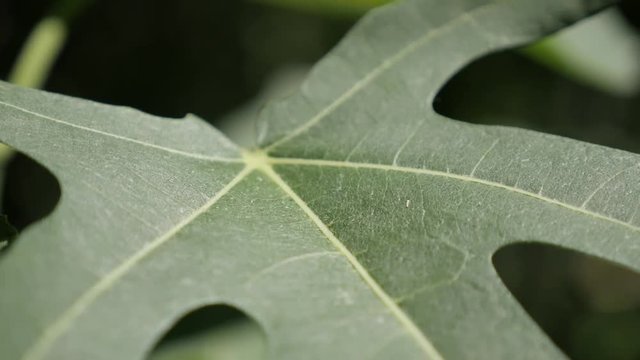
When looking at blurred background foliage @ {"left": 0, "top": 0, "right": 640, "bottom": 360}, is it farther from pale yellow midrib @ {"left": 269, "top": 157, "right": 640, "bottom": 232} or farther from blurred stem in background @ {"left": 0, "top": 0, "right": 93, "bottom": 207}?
pale yellow midrib @ {"left": 269, "top": 157, "right": 640, "bottom": 232}

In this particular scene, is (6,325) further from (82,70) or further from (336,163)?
(82,70)

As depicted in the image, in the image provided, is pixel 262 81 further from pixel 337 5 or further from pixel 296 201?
pixel 296 201

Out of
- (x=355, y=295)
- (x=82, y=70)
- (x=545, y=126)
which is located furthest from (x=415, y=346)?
(x=545, y=126)

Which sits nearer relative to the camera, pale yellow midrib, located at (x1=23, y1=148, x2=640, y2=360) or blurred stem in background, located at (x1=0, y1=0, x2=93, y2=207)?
pale yellow midrib, located at (x1=23, y1=148, x2=640, y2=360)

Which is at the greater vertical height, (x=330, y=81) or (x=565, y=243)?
(x=330, y=81)

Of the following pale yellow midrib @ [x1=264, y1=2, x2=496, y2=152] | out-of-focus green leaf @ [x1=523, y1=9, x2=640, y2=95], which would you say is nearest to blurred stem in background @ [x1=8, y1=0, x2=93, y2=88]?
pale yellow midrib @ [x1=264, y1=2, x2=496, y2=152]

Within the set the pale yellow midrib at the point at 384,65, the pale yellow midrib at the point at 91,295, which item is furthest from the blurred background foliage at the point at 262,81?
the pale yellow midrib at the point at 91,295

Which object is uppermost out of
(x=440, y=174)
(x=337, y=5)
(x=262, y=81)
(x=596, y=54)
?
(x=262, y=81)

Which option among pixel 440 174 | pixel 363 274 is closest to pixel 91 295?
pixel 363 274
